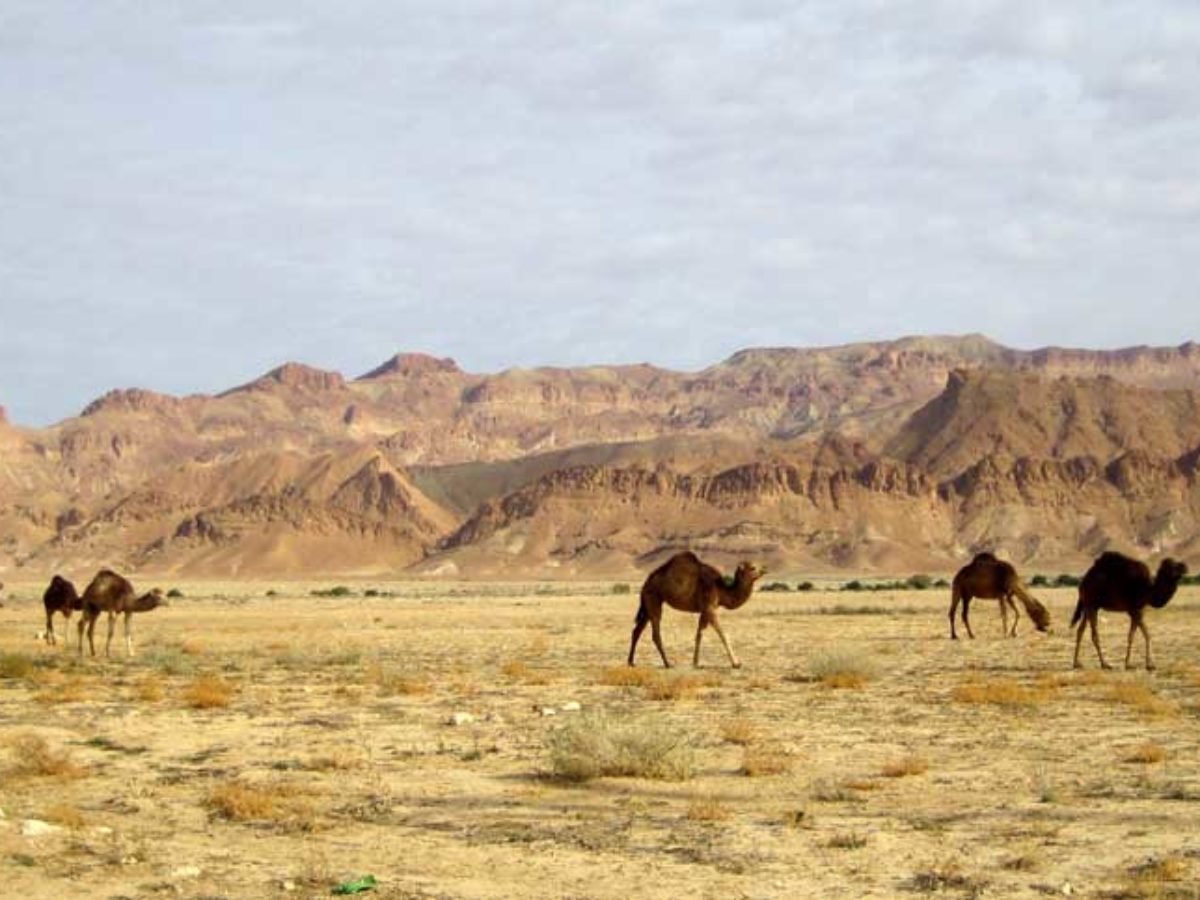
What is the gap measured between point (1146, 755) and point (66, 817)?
28.7ft

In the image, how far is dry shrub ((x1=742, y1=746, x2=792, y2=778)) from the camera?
13.9 m

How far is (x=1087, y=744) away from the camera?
15.3 meters

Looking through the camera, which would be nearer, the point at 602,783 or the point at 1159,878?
the point at 1159,878

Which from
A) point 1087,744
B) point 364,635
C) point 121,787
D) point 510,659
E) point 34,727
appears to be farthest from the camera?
point 364,635

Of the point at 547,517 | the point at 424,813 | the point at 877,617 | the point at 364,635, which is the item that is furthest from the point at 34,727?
the point at 547,517

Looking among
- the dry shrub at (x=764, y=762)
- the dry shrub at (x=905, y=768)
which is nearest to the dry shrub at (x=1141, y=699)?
the dry shrub at (x=905, y=768)

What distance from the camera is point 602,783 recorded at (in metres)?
13.7

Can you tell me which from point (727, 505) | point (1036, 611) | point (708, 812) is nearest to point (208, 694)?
point (708, 812)

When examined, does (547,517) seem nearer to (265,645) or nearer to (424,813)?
(265,645)

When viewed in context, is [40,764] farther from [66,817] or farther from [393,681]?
[393,681]

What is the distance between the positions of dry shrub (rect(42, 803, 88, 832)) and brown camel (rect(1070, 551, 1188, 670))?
15462mm

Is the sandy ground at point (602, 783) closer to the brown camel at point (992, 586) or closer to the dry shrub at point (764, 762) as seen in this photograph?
the dry shrub at point (764, 762)

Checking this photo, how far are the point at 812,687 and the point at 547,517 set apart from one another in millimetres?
139917

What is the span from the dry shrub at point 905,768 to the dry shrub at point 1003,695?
487 centimetres
